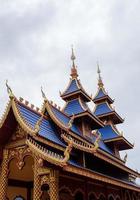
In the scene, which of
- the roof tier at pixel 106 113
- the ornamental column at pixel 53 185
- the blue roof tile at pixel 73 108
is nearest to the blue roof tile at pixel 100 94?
the roof tier at pixel 106 113

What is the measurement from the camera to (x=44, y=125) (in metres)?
14.4

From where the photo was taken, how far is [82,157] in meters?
14.6

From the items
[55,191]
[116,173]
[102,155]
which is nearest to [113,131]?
[116,173]

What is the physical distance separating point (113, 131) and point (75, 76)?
6.64 meters

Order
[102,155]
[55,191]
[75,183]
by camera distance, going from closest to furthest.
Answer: [55,191] → [75,183] → [102,155]

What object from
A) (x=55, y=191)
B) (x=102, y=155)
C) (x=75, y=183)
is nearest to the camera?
(x=55, y=191)

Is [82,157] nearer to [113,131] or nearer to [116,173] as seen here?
[116,173]

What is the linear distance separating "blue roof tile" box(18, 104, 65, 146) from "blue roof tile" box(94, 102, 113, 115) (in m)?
12.9

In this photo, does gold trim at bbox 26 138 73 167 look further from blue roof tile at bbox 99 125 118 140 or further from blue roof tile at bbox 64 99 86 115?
blue roof tile at bbox 99 125 118 140

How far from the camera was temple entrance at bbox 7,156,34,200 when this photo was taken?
14356mm

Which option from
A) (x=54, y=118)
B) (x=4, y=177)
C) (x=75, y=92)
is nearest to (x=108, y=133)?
(x=75, y=92)

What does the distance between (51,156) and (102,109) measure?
18038mm

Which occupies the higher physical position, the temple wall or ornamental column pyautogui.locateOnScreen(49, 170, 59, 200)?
the temple wall

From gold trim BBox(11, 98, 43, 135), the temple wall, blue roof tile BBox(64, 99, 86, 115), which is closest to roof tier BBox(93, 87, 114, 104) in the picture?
blue roof tile BBox(64, 99, 86, 115)
